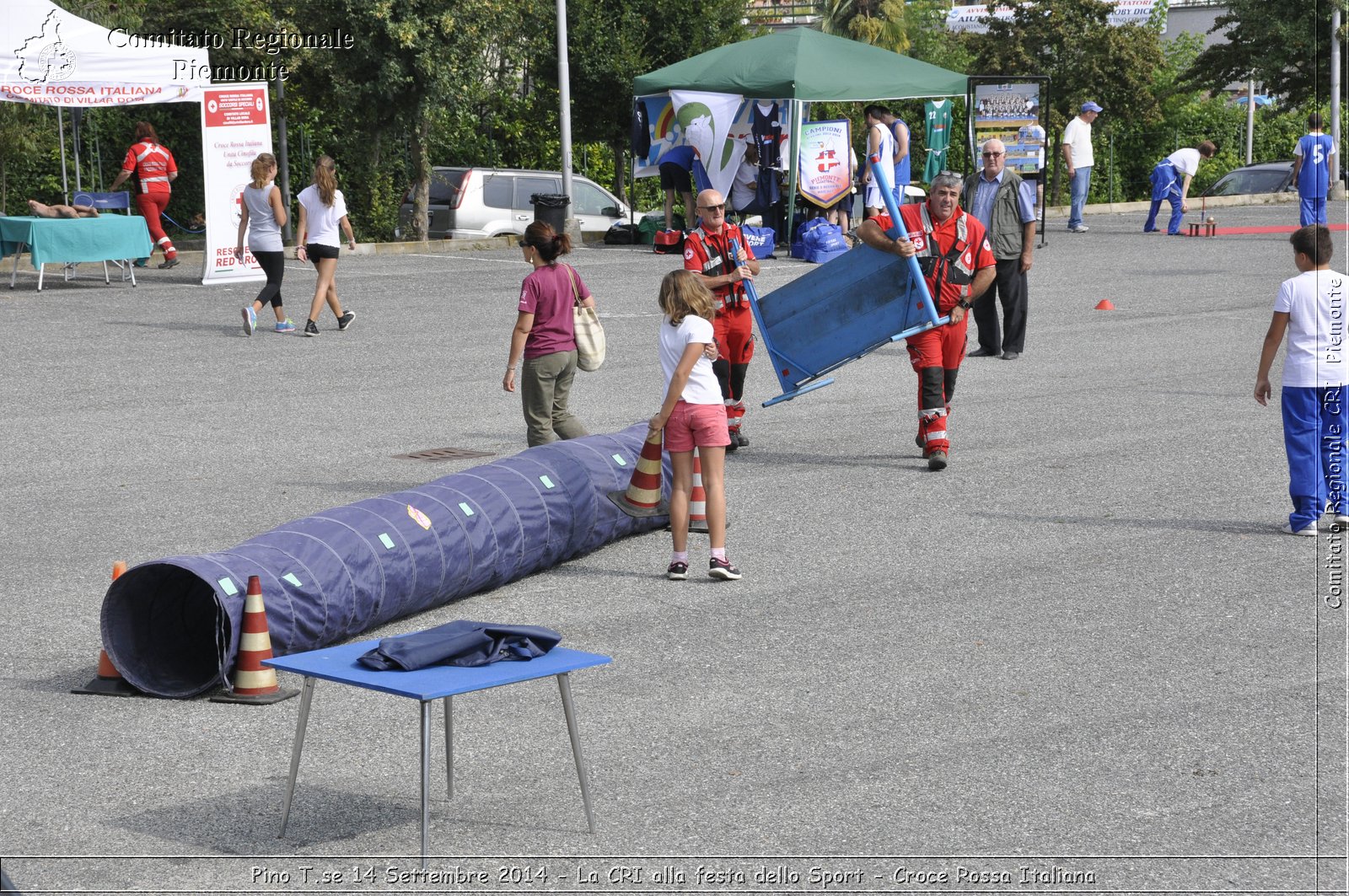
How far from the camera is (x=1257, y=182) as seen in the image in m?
37.8

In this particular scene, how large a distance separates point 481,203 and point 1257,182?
19.6m

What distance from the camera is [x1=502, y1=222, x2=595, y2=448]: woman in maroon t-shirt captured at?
10180 mm

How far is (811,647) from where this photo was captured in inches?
288

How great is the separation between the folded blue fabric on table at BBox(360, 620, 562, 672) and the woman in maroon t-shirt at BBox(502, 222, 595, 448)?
501 cm

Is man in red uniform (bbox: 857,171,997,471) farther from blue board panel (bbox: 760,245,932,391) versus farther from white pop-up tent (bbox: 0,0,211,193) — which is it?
white pop-up tent (bbox: 0,0,211,193)

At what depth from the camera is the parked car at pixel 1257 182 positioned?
1481 inches

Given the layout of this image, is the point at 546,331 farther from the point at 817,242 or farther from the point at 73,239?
the point at 817,242

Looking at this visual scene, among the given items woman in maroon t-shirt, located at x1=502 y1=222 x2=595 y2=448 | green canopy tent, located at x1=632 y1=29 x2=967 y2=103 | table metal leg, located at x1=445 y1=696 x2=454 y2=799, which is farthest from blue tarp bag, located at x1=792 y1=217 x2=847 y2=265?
table metal leg, located at x1=445 y1=696 x2=454 y2=799

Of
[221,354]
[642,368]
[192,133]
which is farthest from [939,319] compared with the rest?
[192,133]

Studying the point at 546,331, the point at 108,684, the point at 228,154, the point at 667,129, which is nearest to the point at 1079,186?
the point at 667,129

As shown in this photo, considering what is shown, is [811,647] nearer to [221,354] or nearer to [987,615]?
[987,615]

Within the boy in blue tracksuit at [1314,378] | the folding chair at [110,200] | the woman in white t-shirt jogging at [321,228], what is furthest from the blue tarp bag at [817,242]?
the boy in blue tracksuit at [1314,378]

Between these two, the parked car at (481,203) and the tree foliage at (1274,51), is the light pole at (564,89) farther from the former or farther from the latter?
the tree foliage at (1274,51)

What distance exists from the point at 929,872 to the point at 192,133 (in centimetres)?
2609
